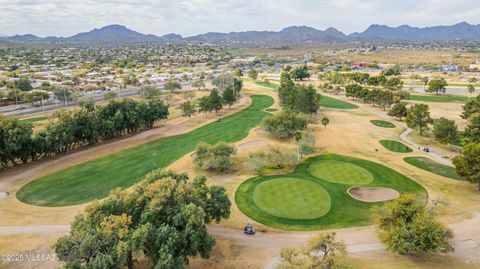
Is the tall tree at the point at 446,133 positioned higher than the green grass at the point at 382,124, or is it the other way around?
the tall tree at the point at 446,133

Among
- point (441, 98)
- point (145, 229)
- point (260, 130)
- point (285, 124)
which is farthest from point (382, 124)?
point (145, 229)

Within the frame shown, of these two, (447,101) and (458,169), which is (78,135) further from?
(447,101)

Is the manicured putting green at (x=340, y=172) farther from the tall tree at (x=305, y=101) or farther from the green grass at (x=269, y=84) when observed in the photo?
the green grass at (x=269, y=84)

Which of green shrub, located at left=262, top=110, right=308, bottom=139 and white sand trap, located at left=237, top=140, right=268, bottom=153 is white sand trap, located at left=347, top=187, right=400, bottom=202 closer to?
white sand trap, located at left=237, top=140, right=268, bottom=153

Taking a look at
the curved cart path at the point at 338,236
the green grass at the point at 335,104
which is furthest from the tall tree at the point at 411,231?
the green grass at the point at 335,104

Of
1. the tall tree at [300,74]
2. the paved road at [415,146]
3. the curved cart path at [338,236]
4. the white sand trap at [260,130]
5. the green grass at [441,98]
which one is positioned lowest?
the curved cart path at [338,236]

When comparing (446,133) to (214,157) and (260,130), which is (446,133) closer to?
(260,130)
